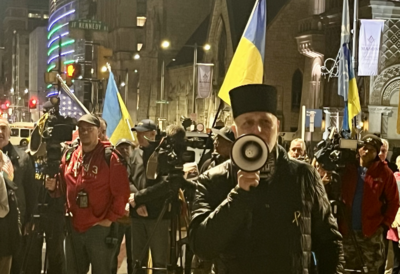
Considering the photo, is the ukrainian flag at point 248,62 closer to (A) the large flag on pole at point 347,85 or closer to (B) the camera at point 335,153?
(B) the camera at point 335,153

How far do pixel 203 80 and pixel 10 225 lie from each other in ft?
107

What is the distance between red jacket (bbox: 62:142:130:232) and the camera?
6.71m

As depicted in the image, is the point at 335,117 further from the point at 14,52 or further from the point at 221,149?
the point at 14,52

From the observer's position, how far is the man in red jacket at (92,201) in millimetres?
6699

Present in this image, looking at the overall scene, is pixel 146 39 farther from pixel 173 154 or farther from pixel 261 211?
pixel 261 211

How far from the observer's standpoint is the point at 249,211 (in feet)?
11.0

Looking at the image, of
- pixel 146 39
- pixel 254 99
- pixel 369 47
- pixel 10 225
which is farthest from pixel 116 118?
pixel 146 39

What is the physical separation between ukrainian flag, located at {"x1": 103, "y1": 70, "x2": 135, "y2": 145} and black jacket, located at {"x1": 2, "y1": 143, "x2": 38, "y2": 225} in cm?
351

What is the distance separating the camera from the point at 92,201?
6.71 meters

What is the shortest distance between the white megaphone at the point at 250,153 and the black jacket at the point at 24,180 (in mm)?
5116

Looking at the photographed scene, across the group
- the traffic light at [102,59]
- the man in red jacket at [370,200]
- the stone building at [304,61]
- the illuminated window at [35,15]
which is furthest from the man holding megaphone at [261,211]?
the illuminated window at [35,15]

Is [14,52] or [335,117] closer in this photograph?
[335,117]

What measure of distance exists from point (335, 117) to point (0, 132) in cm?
2591

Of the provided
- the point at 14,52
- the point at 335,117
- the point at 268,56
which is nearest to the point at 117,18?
the point at 268,56
